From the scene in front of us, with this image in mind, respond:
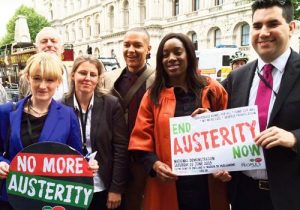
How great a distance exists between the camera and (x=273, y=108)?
Result: 2.55 metres

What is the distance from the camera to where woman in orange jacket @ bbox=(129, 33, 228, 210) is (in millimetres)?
2904

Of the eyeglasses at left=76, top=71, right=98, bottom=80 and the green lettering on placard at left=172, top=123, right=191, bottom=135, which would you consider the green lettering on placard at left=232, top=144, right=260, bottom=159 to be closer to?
the green lettering on placard at left=172, top=123, right=191, bottom=135

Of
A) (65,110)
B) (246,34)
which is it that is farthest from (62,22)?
(65,110)

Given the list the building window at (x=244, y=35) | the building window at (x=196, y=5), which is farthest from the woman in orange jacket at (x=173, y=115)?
the building window at (x=196, y=5)

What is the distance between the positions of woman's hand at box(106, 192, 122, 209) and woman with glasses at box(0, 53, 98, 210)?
1.87ft

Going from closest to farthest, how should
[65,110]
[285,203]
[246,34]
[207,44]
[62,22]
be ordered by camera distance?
1. [285,203]
2. [65,110]
3. [246,34]
4. [207,44]
5. [62,22]

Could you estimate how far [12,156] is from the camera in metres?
2.74

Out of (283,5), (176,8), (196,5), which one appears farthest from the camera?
(176,8)

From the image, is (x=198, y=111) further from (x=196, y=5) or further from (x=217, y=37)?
(x=196, y=5)

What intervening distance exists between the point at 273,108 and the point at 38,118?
5.62 feet

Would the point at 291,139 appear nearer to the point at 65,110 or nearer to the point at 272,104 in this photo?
the point at 272,104

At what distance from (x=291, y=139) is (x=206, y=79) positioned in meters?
0.92

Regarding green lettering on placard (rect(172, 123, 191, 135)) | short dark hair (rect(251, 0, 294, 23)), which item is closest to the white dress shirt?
short dark hair (rect(251, 0, 294, 23))

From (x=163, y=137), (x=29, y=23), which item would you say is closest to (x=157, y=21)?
(x=29, y=23)
